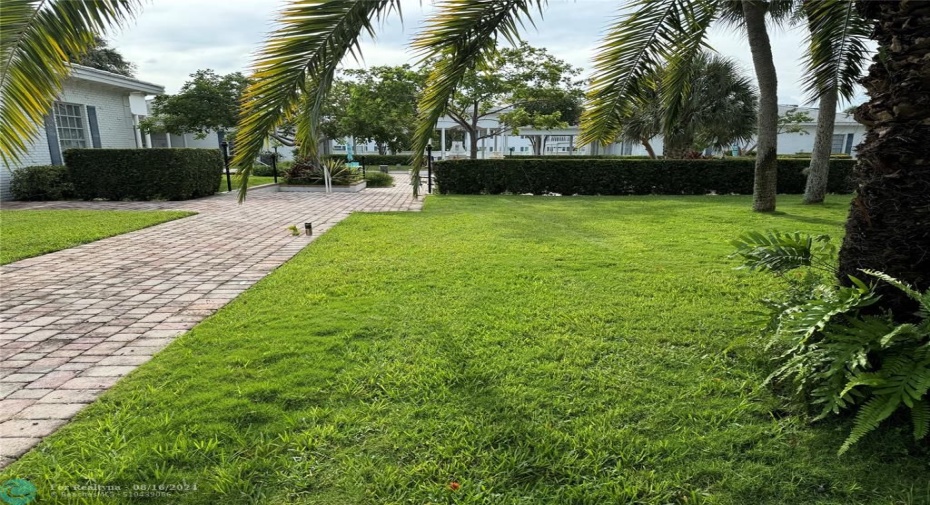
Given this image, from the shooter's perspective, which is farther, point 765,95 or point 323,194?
point 323,194

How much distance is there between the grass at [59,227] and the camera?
682cm

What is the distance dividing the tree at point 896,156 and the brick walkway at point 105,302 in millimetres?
4322

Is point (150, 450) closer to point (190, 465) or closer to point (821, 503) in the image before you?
point (190, 465)

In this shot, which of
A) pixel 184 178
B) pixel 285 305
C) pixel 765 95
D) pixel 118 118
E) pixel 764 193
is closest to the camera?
pixel 285 305

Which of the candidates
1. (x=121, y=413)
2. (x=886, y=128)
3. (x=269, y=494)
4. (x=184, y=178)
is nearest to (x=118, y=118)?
(x=184, y=178)

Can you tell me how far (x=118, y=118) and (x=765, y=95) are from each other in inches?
716

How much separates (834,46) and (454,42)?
155 inches

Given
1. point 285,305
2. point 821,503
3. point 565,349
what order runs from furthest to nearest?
point 285,305
point 565,349
point 821,503

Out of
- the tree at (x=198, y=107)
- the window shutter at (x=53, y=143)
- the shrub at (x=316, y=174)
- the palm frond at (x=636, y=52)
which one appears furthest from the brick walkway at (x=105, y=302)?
the tree at (x=198, y=107)

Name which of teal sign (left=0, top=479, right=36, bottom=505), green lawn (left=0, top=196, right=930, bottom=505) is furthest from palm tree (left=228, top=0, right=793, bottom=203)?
teal sign (left=0, top=479, right=36, bottom=505)

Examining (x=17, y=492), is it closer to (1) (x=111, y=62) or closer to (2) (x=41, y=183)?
(2) (x=41, y=183)

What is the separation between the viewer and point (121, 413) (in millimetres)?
2596

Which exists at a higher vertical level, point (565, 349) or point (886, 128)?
point (886, 128)

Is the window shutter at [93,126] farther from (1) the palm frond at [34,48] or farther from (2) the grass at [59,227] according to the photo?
(1) the palm frond at [34,48]
